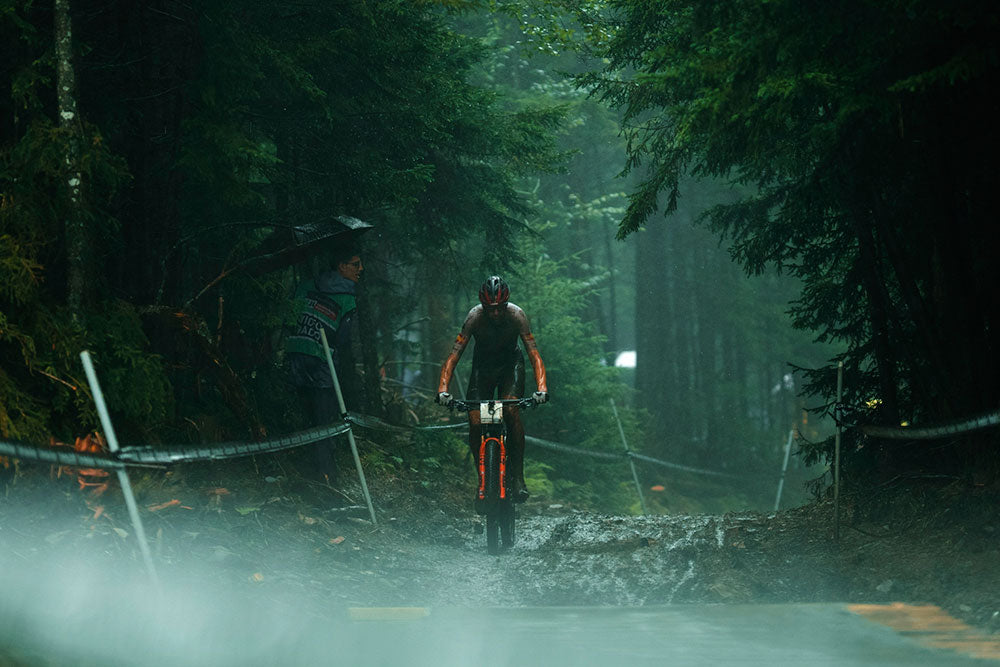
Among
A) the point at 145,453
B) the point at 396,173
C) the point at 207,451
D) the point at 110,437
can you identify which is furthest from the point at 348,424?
the point at 110,437

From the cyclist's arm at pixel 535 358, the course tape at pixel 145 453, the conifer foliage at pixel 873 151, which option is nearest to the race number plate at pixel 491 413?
the cyclist's arm at pixel 535 358

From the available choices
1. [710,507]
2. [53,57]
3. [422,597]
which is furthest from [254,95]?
[710,507]

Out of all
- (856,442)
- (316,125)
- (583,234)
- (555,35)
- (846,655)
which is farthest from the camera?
(583,234)

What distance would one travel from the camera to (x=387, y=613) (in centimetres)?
769

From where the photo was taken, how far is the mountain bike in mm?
10438

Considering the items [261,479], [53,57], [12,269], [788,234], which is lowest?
[261,479]

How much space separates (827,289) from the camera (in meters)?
11.5

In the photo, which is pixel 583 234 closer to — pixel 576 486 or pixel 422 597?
pixel 576 486

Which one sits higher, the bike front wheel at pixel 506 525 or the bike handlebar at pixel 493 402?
the bike handlebar at pixel 493 402

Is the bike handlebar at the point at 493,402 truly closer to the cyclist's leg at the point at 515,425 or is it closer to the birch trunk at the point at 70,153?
the cyclist's leg at the point at 515,425

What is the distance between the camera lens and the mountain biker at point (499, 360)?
10.8 m

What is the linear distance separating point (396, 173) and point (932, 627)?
746cm

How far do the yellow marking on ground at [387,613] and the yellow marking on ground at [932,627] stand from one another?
2.98m

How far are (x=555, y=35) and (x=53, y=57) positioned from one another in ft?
28.3
